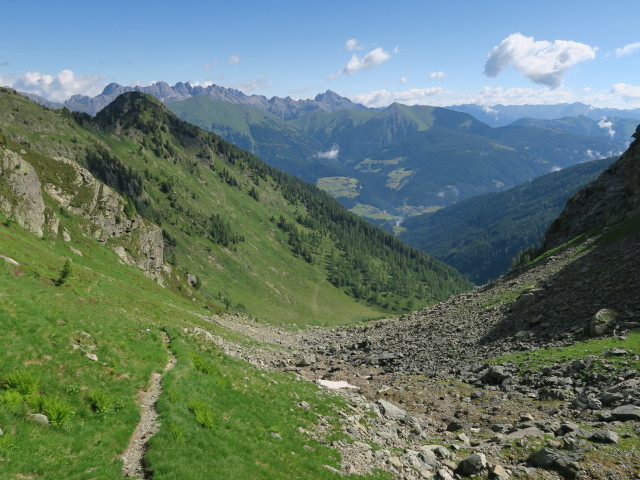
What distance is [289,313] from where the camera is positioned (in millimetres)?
184250

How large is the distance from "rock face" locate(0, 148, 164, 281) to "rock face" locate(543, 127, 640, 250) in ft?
347

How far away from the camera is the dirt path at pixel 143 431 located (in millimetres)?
13852

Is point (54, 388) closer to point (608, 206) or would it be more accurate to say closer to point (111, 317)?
point (111, 317)

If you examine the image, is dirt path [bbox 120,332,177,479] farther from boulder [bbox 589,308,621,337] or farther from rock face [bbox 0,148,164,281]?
rock face [bbox 0,148,164,281]

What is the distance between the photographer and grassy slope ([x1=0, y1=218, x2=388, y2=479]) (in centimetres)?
1370

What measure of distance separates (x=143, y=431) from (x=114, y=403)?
7.65ft

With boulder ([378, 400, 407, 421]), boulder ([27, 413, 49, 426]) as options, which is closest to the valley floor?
boulder ([378, 400, 407, 421])

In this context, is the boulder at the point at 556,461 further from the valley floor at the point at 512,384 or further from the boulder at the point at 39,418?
the boulder at the point at 39,418

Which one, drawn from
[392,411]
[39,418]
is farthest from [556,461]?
[39,418]

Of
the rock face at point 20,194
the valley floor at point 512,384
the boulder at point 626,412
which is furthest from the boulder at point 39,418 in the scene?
the rock face at point 20,194

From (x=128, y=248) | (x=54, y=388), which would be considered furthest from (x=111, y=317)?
(x=128, y=248)

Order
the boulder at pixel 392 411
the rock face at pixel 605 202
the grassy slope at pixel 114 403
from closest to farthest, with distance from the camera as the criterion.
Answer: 1. the grassy slope at pixel 114 403
2. the boulder at pixel 392 411
3. the rock face at pixel 605 202

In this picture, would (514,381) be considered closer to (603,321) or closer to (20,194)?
(603,321)

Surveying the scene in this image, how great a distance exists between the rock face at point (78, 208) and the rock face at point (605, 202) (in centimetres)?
10582
